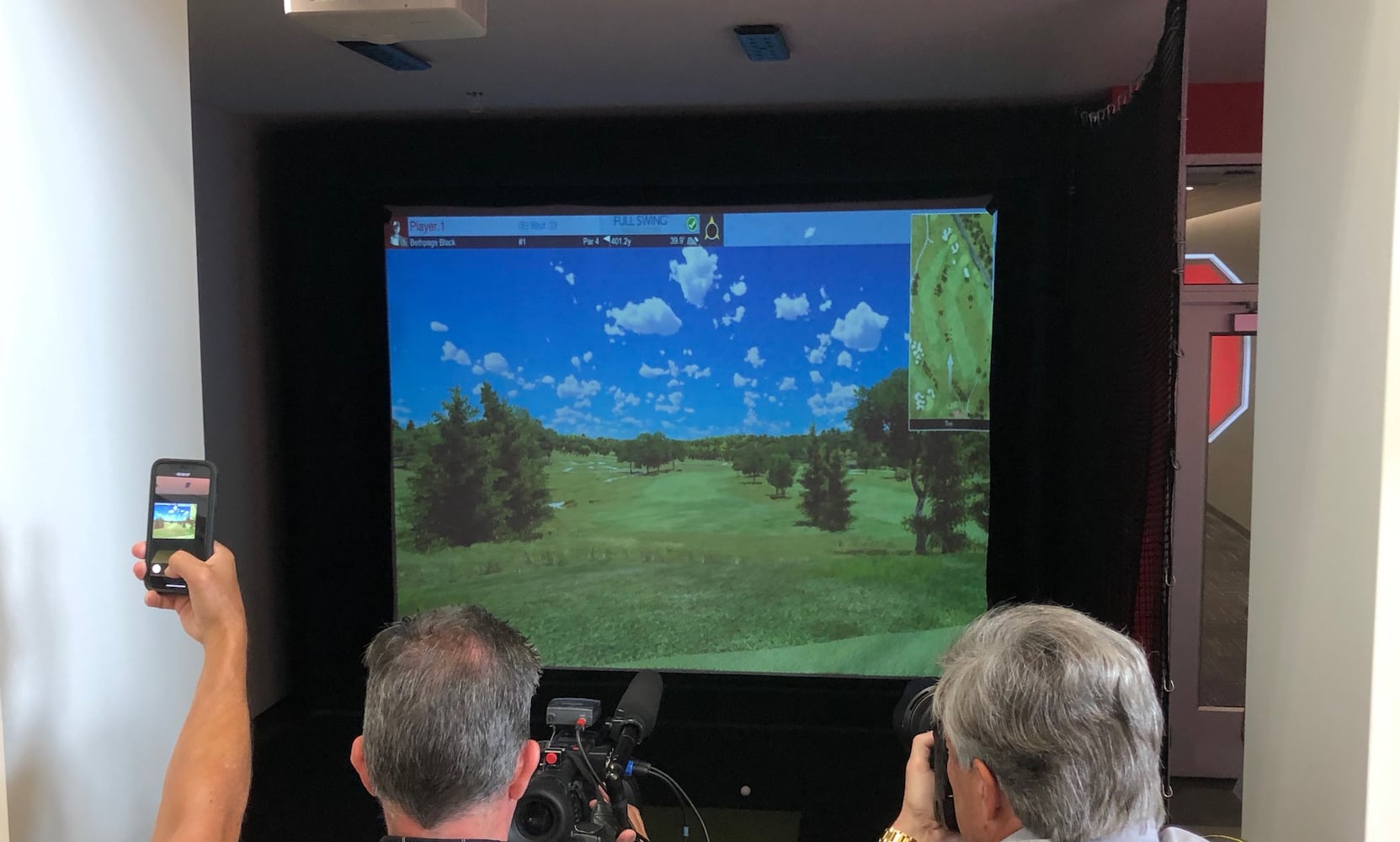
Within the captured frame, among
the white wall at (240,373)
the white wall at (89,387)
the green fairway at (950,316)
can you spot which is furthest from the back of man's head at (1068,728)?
the white wall at (240,373)

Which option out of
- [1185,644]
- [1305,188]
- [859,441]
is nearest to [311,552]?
[859,441]

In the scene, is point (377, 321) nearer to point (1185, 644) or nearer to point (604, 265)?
point (604, 265)

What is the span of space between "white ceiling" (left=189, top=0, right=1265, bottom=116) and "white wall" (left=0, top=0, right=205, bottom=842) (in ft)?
4.19

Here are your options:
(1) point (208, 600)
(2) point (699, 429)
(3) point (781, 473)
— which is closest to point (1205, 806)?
(3) point (781, 473)

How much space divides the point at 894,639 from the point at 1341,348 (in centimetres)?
292

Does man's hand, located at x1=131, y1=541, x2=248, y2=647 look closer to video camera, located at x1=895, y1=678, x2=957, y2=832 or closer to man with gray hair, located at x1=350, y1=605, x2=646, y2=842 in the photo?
man with gray hair, located at x1=350, y1=605, x2=646, y2=842

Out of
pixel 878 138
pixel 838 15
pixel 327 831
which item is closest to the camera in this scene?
pixel 838 15

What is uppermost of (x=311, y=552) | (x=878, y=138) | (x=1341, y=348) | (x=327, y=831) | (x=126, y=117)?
(x=878, y=138)

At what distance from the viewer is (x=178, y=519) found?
4.32 ft

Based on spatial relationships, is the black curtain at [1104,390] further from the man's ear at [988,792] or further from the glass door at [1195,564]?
the man's ear at [988,792]

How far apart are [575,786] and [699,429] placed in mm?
2565

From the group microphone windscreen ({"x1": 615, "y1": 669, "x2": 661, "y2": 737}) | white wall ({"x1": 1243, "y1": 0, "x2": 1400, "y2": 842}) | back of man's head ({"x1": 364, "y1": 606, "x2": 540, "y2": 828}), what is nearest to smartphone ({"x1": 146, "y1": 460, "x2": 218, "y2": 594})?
back of man's head ({"x1": 364, "y1": 606, "x2": 540, "y2": 828})

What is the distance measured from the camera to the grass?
3943mm

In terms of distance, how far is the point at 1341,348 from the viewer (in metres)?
1.22
